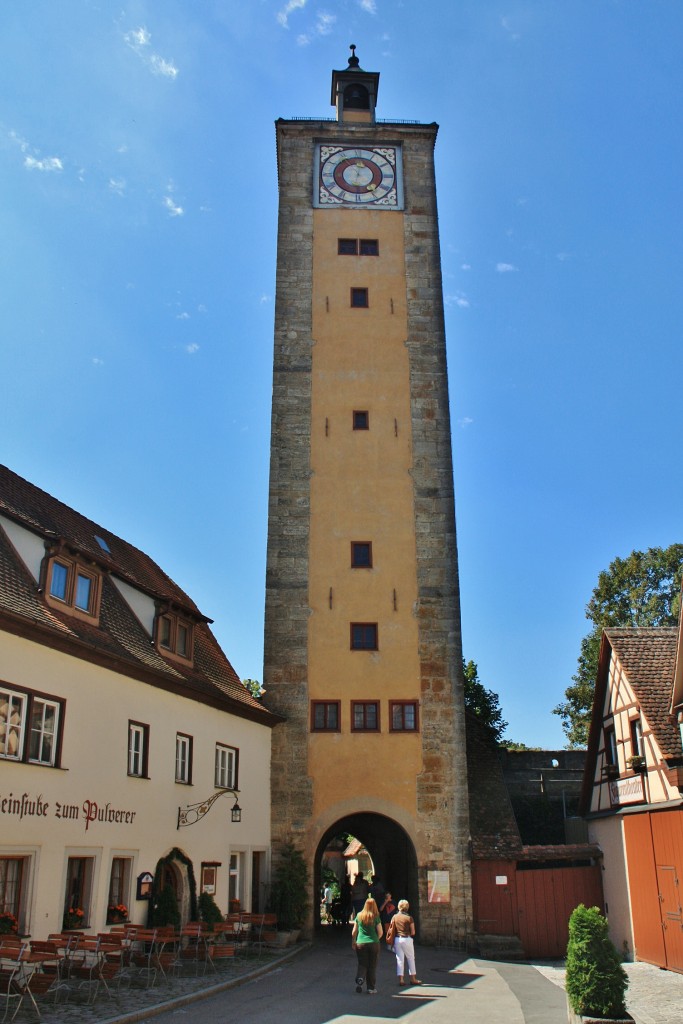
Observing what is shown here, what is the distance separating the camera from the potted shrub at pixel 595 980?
10289mm

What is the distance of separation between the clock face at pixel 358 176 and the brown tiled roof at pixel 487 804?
54.8ft

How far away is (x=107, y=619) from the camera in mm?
17656

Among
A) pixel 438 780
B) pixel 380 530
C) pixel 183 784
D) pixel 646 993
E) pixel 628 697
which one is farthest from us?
pixel 380 530

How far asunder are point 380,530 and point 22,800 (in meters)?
14.1

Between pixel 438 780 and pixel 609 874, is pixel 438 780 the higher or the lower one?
the higher one

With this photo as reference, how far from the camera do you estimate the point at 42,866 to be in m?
13.6

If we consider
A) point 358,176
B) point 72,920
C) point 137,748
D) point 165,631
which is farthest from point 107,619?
point 358,176

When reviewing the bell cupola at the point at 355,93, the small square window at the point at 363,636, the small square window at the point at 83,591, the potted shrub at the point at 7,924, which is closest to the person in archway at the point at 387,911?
the small square window at the point at 363,636

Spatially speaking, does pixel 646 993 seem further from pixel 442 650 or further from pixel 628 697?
pixel 442 650

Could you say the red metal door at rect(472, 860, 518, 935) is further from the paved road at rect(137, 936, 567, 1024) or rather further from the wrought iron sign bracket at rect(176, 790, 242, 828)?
the wrought iron sign bracket at rect(176, 790, 242, 828)

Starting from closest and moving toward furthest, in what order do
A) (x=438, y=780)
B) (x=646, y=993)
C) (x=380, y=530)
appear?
(x=646, y=993) < (x=438, y=780) < (x=380, y=530)

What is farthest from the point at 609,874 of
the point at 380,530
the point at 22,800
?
the point at 22,800

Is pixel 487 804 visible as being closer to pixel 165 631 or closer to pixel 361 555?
pixel 361 555

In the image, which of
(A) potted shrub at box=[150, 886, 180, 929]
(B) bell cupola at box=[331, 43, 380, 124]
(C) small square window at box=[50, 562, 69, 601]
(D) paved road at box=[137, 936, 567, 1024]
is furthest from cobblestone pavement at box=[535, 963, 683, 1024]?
(B) bell cupola at box=[331, 43, 380, 124]
